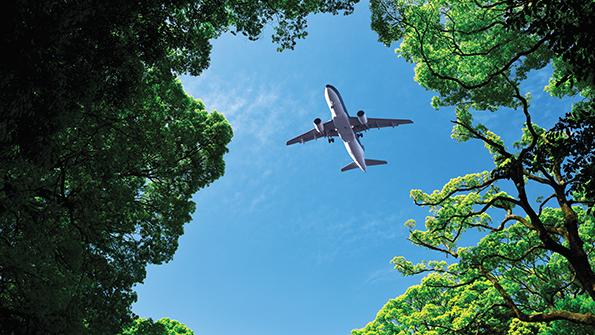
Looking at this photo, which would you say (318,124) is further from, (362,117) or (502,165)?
(502,165)

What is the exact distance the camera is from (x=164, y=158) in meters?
10.2

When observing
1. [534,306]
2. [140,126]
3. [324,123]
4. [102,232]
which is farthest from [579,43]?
[324,123]

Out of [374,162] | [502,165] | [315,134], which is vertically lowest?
[502,165]

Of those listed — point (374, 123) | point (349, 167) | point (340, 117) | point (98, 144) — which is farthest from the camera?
point (349, 167)

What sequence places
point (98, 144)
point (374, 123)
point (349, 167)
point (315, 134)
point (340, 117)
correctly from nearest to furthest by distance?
point (98, 144), point (340, 117), point (374, 123), point (315, 134), point (349, 167)

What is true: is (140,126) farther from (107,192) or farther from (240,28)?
(240,28)

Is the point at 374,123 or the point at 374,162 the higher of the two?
the point at 374,162

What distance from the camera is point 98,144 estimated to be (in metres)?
8.49

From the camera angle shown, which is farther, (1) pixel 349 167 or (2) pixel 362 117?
(1) pixel 349 167

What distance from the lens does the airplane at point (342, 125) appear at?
28.4 metres

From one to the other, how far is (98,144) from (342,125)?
22.3m

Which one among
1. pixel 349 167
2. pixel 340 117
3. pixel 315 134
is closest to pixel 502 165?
pixel 340 117

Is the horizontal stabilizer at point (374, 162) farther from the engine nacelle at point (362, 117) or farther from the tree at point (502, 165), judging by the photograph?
the tree at point (502, 165)

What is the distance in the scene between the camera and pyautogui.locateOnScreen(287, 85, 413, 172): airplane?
28422mm
